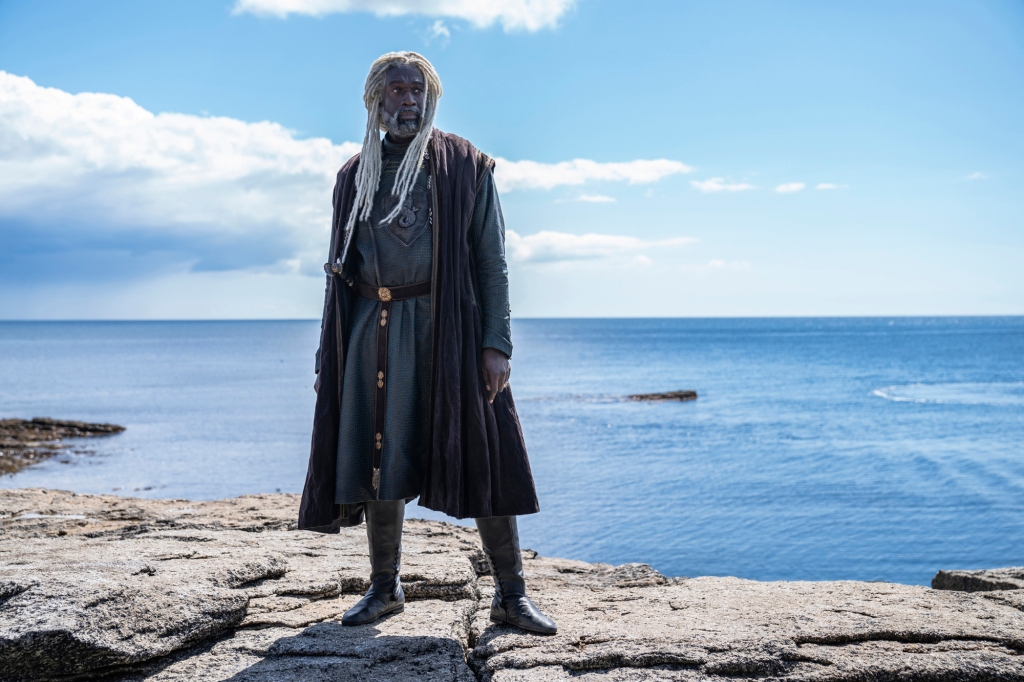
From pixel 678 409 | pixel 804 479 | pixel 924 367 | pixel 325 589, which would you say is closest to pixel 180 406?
pixel 678 409

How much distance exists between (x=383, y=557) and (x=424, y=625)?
1.09 feet

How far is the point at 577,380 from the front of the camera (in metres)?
44.0

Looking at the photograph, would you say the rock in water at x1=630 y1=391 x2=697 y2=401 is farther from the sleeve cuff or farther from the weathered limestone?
the sleeve cuff

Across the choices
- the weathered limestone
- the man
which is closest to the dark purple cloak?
the man

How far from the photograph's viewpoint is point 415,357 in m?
3.32

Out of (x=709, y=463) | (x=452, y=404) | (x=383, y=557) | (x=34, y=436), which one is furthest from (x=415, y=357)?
(x=34, y=436)

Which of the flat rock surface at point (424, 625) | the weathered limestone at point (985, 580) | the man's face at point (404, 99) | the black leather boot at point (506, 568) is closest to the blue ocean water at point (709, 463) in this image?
the weathered limestone at point (985, 580)

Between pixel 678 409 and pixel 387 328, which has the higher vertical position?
pixel 387 328

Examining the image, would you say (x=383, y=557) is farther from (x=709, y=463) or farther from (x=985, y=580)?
(x=709, y=463)

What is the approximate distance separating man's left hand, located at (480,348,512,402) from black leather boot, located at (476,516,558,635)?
0.52 meters

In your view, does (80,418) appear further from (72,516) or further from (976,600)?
(976,600)

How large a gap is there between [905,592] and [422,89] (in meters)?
3.34

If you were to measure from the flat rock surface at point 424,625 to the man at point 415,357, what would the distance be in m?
0.28

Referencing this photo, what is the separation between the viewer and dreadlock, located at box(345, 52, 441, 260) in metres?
3.38
